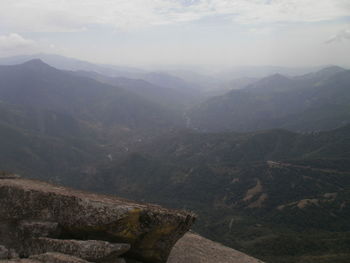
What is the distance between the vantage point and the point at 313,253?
7300 centimetres

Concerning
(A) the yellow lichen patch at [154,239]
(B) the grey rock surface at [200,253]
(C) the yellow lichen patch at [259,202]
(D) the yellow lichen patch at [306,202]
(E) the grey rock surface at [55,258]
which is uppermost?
(E) the grey rock surface at [55,258]

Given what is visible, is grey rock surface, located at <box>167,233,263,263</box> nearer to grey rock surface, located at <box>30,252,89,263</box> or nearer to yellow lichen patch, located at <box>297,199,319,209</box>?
grey rock surface, located at <box>30,252,89,263</box>

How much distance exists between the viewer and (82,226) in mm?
18406

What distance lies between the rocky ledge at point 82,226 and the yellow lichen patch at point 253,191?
5938 inches

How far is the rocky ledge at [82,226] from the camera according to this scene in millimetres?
17484

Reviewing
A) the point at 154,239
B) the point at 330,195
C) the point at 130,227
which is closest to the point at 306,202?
the point at 330,195

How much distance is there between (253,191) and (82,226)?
159 meters

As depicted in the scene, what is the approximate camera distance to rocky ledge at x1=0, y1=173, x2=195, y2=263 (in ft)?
57.4

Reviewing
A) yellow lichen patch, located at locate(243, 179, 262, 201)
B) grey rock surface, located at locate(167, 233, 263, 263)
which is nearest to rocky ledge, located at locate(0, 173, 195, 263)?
grey rock surface, located at locate(167, 233, 263, 263)

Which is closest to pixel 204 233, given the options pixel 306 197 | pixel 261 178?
pixel 306 197

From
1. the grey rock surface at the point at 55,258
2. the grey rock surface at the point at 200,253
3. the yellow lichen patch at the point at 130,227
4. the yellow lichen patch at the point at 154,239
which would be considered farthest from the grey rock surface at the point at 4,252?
the grey rock surface at the point at 200,253

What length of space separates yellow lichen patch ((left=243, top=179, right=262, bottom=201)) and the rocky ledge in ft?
495

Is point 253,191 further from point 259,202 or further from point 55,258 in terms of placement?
point 55,258

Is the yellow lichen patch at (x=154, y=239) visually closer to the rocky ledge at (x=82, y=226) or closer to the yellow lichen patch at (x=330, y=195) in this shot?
the rocky ledge at (x=82, y=226)
